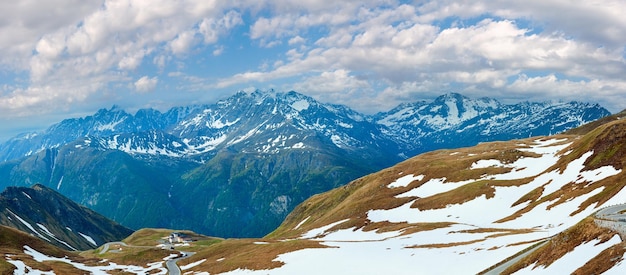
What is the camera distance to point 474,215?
11562cm

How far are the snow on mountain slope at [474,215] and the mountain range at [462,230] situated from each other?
260 millimetres

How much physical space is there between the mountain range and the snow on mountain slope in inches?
10.2

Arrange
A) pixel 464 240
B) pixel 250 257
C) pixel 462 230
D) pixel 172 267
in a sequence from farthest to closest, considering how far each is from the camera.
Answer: pixel 172 267 → pixel 250 257 → pixel 462 230 → pixel 464 240

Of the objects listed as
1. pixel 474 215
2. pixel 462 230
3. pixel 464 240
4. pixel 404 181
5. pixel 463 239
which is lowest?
pixel 474 215

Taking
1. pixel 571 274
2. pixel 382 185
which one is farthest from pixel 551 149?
pixel 571 274

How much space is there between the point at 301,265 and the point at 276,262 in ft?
25.5

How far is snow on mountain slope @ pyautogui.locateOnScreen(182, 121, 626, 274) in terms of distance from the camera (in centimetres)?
5802

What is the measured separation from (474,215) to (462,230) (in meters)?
31.1

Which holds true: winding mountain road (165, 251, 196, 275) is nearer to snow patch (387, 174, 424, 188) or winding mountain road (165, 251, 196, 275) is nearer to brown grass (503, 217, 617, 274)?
snow patch (387, 174, 424, 188)

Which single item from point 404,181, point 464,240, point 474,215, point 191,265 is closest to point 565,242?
point 464,240

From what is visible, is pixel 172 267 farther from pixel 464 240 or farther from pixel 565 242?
pixel 565 242

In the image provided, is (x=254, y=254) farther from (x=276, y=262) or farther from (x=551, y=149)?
(x=551, y=149)

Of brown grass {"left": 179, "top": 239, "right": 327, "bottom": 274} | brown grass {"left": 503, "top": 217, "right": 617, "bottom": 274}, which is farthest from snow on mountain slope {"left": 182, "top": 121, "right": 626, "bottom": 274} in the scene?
brown grass {"left": 179, "top": 239, "right": 327, "bottom": 274}

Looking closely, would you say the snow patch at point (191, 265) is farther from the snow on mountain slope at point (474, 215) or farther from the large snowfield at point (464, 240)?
the large snowfield at point (464, 240)
